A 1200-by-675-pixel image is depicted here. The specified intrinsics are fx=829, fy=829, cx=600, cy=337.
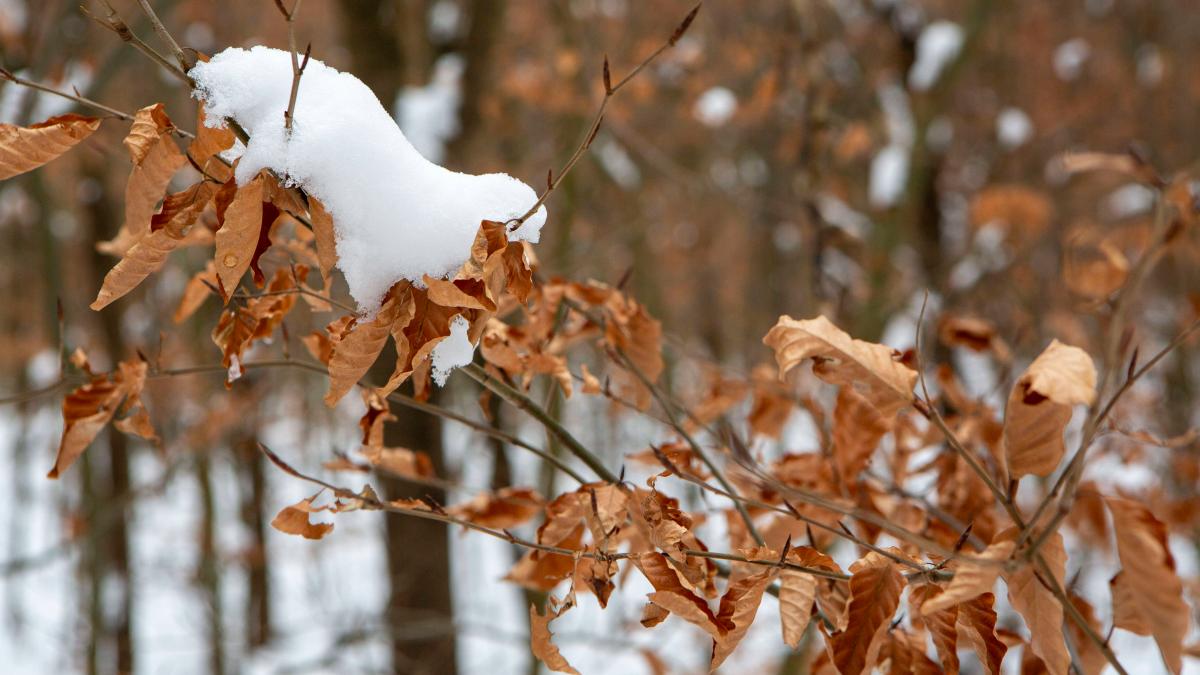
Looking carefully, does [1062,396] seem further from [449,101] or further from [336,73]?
[449,101]

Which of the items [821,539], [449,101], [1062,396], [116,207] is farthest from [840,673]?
[116,207]

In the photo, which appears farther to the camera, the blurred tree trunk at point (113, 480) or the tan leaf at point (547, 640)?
the blurred tree trunk at point (113, 480)

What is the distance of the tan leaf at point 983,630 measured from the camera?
753 millimetres

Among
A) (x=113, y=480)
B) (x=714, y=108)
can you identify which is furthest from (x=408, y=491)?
(x=113, y=480)

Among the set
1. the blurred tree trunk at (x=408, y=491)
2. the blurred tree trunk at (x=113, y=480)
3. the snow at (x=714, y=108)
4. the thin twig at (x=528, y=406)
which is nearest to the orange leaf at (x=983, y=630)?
the thin twig at (x=528, y=406)

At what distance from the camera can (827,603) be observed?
89cm

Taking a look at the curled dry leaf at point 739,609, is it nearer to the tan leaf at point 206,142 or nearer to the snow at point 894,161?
the tan leaf at point 206,142

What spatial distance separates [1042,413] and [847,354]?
0.53ft

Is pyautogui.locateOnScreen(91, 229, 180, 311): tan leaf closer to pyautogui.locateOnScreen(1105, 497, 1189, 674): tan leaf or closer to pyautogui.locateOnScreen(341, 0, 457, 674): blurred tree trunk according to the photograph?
pyautogui.locateOnScreen(1105, 497, 1189, 674): tan leaf

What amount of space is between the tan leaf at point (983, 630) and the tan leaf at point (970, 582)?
0.46 feet

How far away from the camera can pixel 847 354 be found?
0.71 metres

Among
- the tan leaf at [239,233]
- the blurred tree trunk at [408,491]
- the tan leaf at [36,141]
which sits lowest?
the tan leaf at [239,233]

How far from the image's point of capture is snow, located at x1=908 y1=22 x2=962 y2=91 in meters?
2.68

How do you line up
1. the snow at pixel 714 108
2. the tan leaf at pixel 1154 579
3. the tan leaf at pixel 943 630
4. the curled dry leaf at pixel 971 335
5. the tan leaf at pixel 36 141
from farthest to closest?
the snow at pixel 714 108, the curled dry leaf at pixel 971 335, the tan leaf at pixel 943 630, the tan leaf at pixel 36 141, the tan leaf at pixel 1154 579
